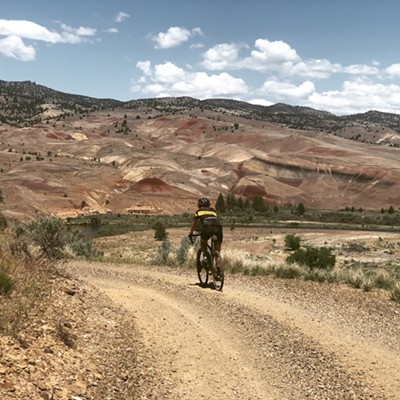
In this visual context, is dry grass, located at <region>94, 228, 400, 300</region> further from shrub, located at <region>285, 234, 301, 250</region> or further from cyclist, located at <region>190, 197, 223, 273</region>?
cyclist, located at <region>190, 197, 223, 273</region>

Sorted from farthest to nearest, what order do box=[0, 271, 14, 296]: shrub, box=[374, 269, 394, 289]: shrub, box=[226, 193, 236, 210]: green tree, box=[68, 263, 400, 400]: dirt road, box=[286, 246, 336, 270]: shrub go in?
box=[226, 193, 236, 210]: green tree
box=[286, 246, 336, 270]: shrub
box=[374, 269, 394, 289]: shrub
box=[0, 271, 14, 296]: shrub
box=[68, 263, 400, 400]: dirt road

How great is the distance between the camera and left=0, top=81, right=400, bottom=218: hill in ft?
315

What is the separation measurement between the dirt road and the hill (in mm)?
61270

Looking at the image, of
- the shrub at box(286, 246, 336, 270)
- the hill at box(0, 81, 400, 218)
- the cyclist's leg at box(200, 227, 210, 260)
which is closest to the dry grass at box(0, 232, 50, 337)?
the cyclist's leg at box(200, 227, 210, 260)

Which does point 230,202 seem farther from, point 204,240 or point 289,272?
point 204,240

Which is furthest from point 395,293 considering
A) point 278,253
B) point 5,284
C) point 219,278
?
point 278,253

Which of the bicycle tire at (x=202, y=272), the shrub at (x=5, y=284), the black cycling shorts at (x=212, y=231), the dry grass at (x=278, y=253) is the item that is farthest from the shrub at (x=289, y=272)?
the shrub at (x=5, y=284)

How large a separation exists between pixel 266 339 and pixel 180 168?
117304 mm

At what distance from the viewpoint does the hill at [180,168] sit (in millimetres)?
96062

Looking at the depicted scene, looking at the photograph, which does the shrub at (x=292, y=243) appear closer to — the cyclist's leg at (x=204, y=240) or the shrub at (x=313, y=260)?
the shrub at (x=313, y=260)

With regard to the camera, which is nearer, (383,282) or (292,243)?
(383,282)

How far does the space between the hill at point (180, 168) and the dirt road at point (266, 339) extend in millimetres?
61270

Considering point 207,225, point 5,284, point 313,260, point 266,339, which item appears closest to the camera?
point 5,284

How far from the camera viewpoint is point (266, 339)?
29.6 feet
